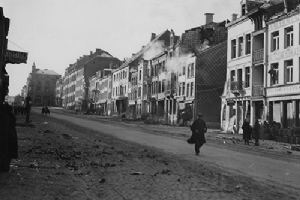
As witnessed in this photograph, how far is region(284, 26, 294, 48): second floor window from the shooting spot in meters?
32.3

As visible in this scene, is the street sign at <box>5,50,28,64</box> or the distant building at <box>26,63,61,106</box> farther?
the distant building at <box>26,63,61,106</box>

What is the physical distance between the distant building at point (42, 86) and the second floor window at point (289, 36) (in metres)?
130

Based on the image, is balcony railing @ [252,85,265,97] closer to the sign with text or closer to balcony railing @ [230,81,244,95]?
the sign with text

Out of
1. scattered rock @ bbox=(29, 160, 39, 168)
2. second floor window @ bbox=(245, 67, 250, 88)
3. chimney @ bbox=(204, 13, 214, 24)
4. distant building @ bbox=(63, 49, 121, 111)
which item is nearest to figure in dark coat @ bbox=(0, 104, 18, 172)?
scattered rock @ bbox=(29, 160, 39, 168)

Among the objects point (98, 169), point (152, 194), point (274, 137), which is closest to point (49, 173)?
point (98, 169)

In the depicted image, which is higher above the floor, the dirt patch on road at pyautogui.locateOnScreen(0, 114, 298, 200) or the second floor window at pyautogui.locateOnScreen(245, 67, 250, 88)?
the second floor window at pyautogui.locateOnScreen(245, 67, 250, 88)

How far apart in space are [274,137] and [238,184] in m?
23.6

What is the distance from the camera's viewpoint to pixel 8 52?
2669cm

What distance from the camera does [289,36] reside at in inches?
1289

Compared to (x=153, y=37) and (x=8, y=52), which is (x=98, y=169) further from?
(x=153, y=37)

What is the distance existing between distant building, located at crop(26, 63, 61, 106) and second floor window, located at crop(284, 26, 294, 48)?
130m

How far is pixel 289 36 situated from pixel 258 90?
5.74 m

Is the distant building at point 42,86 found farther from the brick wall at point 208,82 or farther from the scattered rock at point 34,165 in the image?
the scattered rock at point 34,165

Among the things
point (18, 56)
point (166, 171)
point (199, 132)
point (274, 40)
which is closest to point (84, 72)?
point (274, 40)
